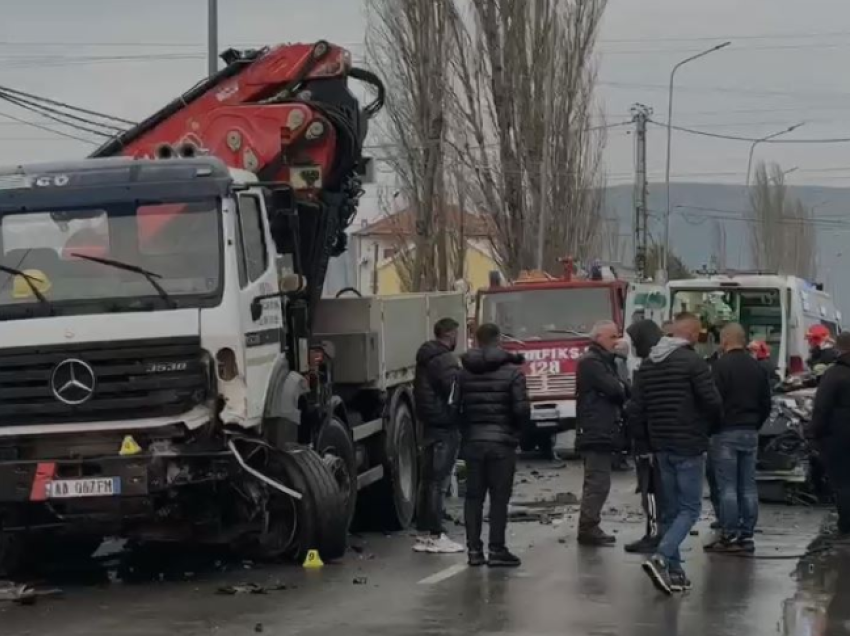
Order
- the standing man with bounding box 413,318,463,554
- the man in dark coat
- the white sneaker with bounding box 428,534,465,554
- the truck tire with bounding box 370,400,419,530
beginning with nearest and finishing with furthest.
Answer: the man in dark coat
the white sneaker with bounding box 428,534,465,554
the standing man with bounding box 413,318,463,554
the truck tire with bounding box 370,400,419,530

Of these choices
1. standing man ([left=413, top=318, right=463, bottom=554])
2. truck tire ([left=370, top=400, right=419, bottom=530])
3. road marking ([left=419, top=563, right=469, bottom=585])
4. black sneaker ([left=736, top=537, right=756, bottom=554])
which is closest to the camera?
road marking ([left=419, top=563, right=469, bottom=585])

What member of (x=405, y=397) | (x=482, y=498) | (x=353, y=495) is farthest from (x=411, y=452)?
(x=482, y=498)

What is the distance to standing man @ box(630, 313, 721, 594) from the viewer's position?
1148 cm

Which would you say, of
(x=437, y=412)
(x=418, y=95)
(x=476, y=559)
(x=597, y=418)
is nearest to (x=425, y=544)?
(x=476, y=559)

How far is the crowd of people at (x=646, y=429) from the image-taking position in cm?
1169

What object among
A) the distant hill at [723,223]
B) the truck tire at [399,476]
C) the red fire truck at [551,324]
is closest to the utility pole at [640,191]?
the distant hill at [723,223]

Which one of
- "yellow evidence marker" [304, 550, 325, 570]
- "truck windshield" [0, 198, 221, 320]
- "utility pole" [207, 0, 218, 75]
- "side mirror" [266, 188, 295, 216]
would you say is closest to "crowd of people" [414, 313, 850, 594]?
"yellow evidence marker" [304, 550, 325, 570]

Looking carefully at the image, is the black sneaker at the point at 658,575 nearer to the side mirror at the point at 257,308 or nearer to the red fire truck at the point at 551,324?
the side mirror at the point at 257,308

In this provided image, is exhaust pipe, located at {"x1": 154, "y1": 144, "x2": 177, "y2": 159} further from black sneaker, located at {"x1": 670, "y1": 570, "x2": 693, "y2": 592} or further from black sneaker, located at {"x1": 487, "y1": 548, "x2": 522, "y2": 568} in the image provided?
black sneaker, located at {"x1": 670, "y1": 570, "x2": 693, "y2": 592}

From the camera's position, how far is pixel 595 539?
547 inches

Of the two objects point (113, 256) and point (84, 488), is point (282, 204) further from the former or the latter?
point (84, 488)

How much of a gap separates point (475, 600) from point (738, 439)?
346 cm

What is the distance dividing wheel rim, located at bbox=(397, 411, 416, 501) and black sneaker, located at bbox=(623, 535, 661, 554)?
9.88 feet

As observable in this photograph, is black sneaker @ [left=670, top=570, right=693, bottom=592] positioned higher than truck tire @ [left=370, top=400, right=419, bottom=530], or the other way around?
truck tire @ [left=370, top=400, right=419, bottom=530]
